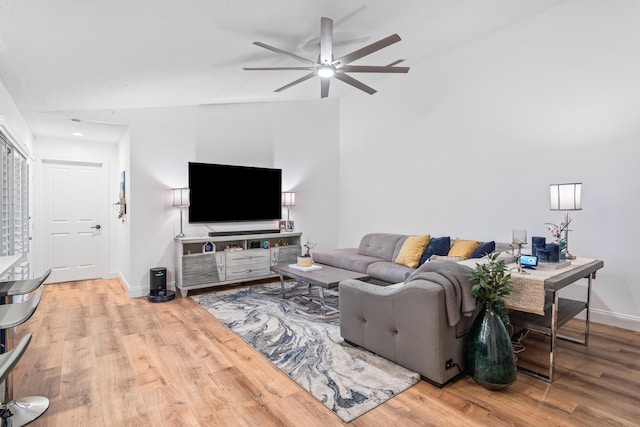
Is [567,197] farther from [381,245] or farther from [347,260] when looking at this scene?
[347,260]

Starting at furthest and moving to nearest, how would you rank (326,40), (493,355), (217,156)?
(217,156)
(326,40)
(493,355)

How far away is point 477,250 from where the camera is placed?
148 inches

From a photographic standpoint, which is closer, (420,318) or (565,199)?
(420,318)

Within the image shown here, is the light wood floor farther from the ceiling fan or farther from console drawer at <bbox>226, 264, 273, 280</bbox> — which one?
the ceiling fan

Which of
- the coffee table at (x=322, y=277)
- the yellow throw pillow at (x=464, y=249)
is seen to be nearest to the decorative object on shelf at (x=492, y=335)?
the coffee table at (x=322, y=277)

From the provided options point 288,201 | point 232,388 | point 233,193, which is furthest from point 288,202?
point 232,388

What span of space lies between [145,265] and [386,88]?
4.58 m

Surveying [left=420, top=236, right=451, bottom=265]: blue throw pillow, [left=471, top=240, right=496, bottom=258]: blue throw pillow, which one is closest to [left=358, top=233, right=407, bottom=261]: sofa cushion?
[left=420, top=236, right=451, bottom=265]: blue throw pillow

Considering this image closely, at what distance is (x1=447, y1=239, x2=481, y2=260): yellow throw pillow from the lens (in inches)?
150

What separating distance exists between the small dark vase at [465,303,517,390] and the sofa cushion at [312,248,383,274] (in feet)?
7.22

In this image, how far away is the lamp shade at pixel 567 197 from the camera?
108 inches

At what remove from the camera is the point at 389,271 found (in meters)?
4.03

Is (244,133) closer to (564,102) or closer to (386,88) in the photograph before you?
(386,88)

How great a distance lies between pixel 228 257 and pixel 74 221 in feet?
9.40
